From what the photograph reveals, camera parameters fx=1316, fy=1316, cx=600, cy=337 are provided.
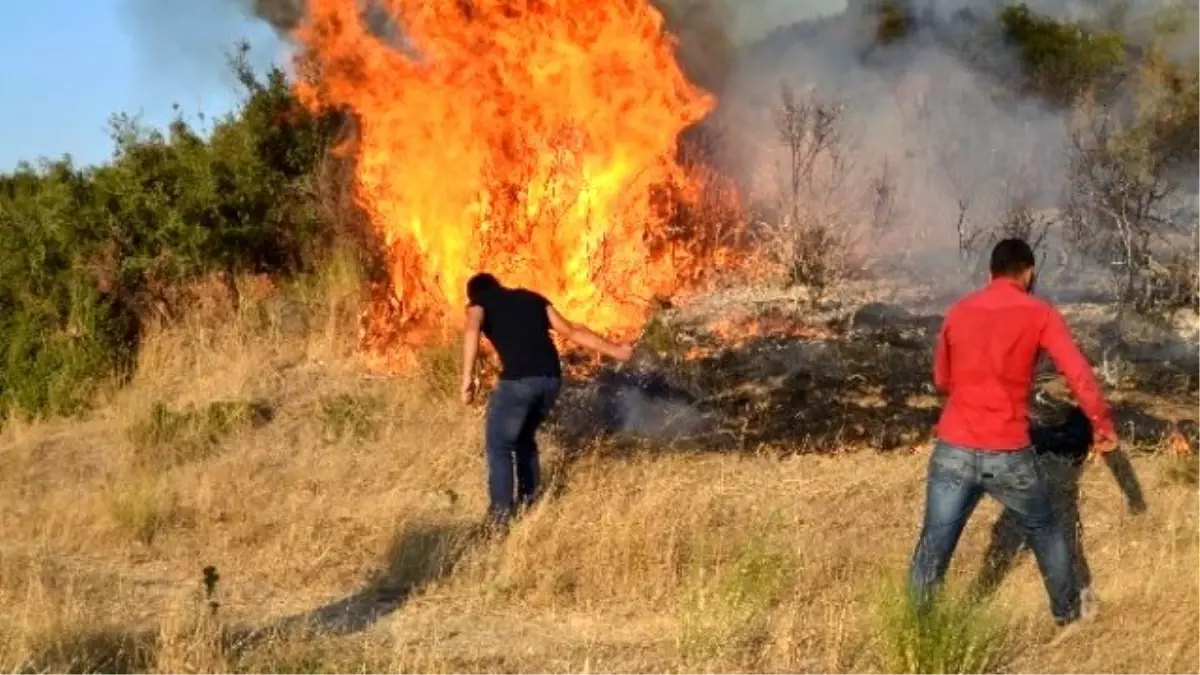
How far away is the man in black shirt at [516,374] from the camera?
7.70 meters

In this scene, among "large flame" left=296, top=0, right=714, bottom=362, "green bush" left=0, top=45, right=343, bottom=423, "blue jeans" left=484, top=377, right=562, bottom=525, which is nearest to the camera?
"blue jeans" left=484, top=377, right=562, bottom=525

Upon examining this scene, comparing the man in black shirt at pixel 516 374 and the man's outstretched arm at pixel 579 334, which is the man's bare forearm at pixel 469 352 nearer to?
the man in black shirt at pixel 516 374

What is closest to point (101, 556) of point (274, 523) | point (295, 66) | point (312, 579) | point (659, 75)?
point (274, 523)

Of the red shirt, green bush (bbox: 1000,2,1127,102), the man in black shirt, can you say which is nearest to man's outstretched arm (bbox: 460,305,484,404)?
the man in black shirt

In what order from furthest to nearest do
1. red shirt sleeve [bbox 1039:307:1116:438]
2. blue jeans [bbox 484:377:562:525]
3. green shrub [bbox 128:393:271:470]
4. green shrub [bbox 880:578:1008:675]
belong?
green shrub [bbox 128:393:271:470], blue jeans [bbox 484:377:562:525], red shirt sleeve [bbox 1039:307:1116:438], green shrub [bbox 880:578:1008:675]

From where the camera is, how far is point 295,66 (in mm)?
14180

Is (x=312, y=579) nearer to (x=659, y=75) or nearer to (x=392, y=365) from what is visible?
(x=392, y=365)

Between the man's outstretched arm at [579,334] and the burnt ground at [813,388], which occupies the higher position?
the man's outstretched arm at [579,334]

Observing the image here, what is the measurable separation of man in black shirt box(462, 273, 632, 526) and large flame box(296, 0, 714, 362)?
3.53 meters

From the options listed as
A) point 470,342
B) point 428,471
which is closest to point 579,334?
point 470,342

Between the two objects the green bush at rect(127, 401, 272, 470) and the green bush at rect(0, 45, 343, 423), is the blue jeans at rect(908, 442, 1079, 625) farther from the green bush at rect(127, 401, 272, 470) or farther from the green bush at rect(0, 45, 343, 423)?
the green bush at rect(0, 45, 343, 423)

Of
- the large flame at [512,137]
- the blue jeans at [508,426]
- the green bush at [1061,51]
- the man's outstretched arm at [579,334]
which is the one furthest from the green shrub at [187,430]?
the green bush at [1061,51]

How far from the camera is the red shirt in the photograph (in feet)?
18.0

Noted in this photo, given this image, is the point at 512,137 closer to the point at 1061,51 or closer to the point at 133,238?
the point at 133,238
